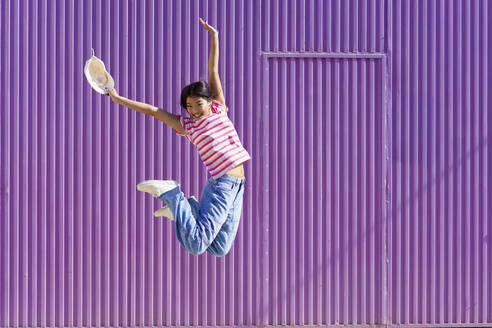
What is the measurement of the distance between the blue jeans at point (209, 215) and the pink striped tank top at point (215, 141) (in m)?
0.08

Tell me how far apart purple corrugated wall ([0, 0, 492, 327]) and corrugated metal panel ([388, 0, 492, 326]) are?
14mm

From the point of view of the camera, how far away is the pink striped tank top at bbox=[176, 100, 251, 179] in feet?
12.3

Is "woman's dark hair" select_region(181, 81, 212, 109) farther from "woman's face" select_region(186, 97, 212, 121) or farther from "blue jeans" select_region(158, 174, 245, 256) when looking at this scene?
"blue jeans" select_region(158, 174, 245, 256)

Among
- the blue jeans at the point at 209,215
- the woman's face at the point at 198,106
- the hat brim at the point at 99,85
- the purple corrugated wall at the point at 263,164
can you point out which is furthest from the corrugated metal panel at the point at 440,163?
the hat brim at the point at 99,85

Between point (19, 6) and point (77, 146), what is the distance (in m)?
1.31

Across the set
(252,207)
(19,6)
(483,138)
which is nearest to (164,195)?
(252,207)

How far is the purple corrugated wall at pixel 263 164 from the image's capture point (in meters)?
5.00

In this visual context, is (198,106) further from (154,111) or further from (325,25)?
(325,25)

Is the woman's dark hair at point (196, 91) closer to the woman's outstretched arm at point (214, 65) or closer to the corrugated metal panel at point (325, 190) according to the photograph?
the woman's outstretched arm at point (214, 65)

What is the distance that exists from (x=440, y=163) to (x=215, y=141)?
236cm

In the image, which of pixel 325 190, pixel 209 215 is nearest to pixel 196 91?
pixel 209 215

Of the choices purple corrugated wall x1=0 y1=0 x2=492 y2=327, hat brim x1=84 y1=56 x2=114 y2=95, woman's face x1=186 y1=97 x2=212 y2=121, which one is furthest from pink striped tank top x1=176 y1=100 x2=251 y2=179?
purple corrugated wall x1=0 y1=0 x2=492 y2=327

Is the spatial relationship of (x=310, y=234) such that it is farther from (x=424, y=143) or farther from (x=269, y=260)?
(x=424, y=143)

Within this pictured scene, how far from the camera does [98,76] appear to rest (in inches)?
150
